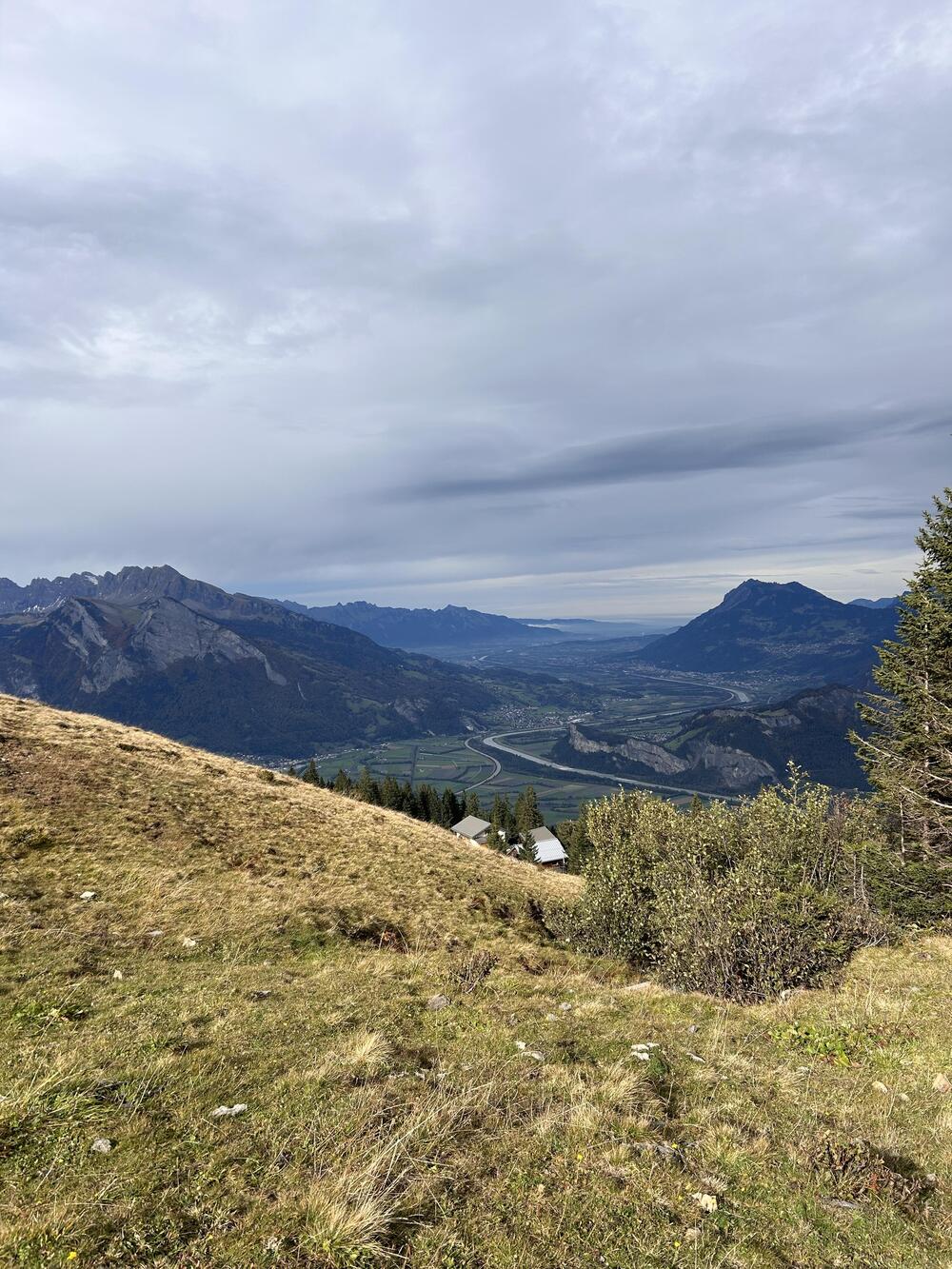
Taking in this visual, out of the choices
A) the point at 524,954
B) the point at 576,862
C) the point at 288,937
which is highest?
the point at 288,937

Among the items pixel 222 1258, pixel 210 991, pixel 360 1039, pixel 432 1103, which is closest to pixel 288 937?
pixel 210 991

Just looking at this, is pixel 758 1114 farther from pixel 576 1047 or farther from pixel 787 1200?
pixel 576 1047

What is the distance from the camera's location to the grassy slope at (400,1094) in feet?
19.2

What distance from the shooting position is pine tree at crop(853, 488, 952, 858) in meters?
30.7

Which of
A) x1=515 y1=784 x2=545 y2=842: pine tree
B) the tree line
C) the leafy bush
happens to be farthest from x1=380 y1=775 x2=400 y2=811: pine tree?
the leafy bush

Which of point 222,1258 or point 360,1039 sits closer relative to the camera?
point 222,1258

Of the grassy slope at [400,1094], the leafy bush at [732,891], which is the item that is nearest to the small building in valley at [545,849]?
the leafy bush at [732,891]

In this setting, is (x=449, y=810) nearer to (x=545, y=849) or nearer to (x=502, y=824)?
(x=502, y=824)

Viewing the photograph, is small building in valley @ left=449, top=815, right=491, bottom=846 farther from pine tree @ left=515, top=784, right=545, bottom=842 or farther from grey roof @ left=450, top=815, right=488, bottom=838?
pine tree @ left=515, top=784, right=545, bottom=842

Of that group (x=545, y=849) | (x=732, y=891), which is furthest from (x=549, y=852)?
(x=732, y=891)

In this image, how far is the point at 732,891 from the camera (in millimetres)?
18453

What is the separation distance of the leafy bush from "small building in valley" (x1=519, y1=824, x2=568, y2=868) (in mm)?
61443

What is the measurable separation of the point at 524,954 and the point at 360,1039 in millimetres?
10775

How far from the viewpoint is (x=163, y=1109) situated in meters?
7.75
